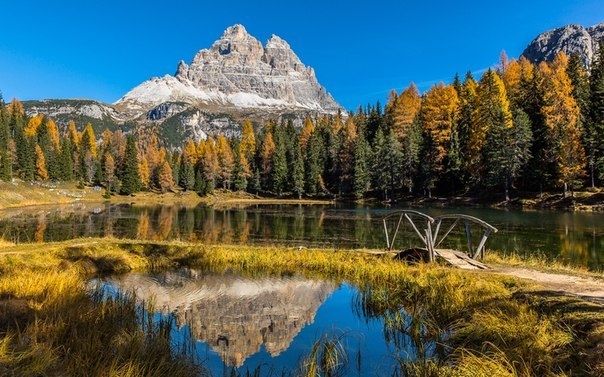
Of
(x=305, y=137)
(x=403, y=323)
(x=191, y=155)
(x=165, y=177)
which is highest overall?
(x=305, y=137)

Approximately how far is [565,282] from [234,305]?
422 inches

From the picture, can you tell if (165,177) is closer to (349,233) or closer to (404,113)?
(404,113)

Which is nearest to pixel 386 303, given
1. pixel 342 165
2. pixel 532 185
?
pixel 532 185

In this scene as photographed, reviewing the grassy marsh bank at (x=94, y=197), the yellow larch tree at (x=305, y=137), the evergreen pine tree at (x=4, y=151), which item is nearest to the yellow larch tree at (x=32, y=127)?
the evergreen pine tree at (x=4, y=151)

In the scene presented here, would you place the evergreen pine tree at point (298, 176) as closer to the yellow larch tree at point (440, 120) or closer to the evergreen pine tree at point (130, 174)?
the yellow larch tree at point (440, 120)

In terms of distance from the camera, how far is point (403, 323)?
11.1 meters

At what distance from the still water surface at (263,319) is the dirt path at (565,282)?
5530 mm

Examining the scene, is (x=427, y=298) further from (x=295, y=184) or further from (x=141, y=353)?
(x=295, y=184)

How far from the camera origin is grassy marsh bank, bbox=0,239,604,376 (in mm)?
6914

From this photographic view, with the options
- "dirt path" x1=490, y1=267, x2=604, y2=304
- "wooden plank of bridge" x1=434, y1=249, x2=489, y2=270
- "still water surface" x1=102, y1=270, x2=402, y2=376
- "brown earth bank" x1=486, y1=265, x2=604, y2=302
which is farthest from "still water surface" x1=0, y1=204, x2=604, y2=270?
"still water surface" x1=102, y1=270, x2=402, y2=376

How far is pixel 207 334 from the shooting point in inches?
416

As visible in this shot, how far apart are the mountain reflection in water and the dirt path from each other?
6889 millimetres

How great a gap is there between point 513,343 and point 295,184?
9542 centimetres

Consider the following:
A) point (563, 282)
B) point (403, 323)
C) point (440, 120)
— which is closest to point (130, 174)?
point (440, 120)
